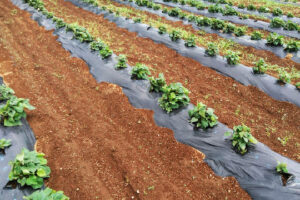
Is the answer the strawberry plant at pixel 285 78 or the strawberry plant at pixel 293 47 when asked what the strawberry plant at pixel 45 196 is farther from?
the strawberry plant at pixel 293 47

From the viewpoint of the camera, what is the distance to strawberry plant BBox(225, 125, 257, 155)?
461cm

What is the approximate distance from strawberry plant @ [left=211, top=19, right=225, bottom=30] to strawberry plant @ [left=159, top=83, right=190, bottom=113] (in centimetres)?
744

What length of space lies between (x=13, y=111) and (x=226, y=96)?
596 cm

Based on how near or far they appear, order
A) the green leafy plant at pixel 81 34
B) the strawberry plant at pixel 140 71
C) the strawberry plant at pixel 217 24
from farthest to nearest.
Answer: the strawberry plant at pixel 217 24 < the green leafy plant at pixel 81 34 < the strawberry plant at pixel 140 71

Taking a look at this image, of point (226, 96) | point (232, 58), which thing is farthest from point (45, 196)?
point (232, 58)

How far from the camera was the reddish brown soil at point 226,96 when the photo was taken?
19.1 ft

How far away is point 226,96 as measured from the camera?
7070 millimetres

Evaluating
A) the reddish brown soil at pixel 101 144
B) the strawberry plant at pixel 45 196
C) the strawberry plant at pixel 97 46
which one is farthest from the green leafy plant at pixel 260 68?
the strawberry plant at pixel 45 196

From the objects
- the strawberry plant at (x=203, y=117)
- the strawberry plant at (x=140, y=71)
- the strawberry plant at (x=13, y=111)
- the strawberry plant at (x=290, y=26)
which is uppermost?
the strawberry plant at (x=290, y=26)

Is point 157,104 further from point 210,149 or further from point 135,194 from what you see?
point 135,194

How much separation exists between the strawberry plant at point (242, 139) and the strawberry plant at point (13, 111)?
15.5ft

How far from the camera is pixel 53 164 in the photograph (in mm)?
4812

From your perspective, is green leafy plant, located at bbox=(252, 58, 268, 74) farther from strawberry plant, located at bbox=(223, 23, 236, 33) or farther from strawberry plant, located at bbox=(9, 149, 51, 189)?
strawberry plant, located at bbox=(9, 149, 51, 189)

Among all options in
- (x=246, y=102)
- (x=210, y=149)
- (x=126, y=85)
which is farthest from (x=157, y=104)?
(x=246, y=102)
